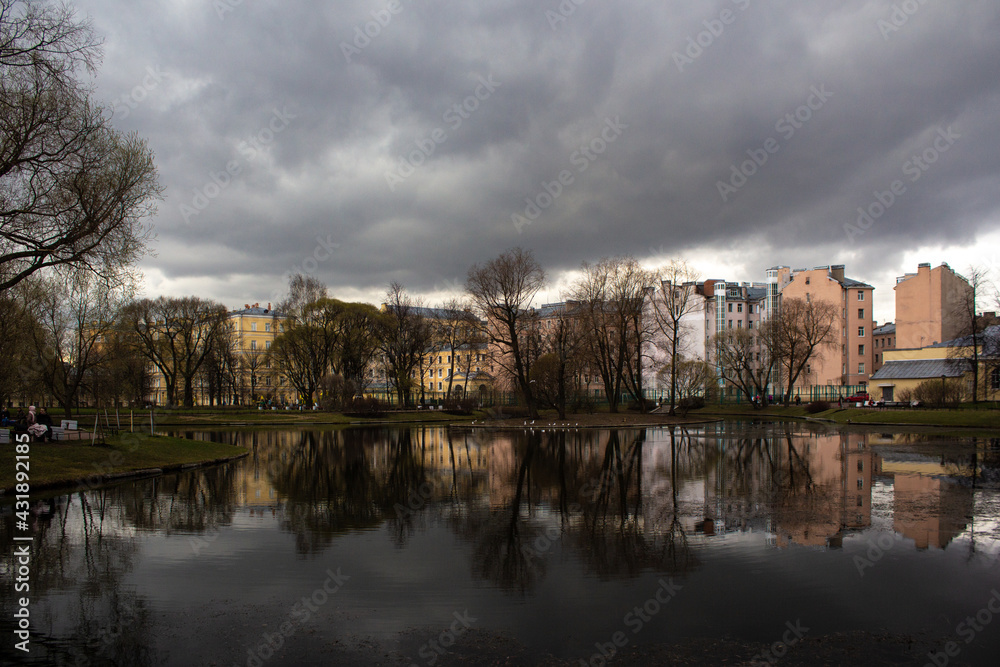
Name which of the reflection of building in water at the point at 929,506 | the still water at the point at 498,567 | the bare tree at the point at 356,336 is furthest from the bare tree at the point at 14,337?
the reflection of building in water at the point at 929,506

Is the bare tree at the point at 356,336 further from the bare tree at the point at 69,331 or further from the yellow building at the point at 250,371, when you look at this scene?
the bare tree at the point at 69,331

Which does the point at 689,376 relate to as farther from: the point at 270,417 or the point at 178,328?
the point at 178,328

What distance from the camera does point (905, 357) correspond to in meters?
64.0

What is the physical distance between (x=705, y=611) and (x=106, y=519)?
12122 millimetres

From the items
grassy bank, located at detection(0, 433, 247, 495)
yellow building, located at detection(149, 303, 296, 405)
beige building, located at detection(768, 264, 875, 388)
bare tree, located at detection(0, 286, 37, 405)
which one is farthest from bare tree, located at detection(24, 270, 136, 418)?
beige building, located at detection(768, 264, 875, 388)

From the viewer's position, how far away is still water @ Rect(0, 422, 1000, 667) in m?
6.64

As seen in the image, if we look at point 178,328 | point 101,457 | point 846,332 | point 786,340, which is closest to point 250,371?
point 178,328

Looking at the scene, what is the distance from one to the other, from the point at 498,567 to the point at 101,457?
17.9 meters

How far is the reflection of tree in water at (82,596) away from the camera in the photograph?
6.37 metres

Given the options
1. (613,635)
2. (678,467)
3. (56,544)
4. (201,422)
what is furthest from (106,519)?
(201,422)

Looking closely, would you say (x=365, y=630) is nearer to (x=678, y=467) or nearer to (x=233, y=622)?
(x=233, y=622)

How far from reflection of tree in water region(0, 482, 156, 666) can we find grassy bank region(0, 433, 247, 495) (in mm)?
5175

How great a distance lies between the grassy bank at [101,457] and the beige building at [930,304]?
7483 centimetres

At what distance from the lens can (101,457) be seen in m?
21.2
